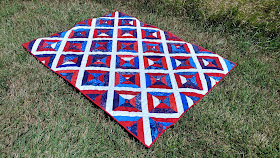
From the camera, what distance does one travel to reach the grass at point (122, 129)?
5.68 feet

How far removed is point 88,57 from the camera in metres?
2.65

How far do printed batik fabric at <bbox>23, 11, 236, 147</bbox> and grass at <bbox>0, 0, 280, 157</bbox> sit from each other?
0.32ft

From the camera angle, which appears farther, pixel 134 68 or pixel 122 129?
pixel 134 68

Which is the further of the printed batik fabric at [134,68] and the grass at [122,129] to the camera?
the printed batik fabric at [134,68]

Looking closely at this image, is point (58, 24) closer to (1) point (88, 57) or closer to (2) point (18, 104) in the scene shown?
(1) point (88, 57)

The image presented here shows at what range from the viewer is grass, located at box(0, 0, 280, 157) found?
5.68ft

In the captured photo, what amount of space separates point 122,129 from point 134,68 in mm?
862

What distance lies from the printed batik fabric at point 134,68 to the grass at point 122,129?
96 mm

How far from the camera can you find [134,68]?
8.34ft

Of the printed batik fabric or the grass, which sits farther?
the printed batik fabric

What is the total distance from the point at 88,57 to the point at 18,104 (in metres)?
0.94

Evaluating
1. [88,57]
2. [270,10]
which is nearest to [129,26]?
[88,57]

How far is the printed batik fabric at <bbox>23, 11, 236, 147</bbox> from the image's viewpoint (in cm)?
205

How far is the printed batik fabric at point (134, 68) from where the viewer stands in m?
2.05
